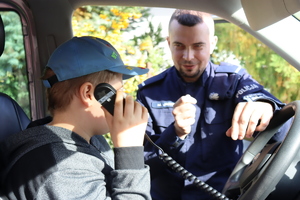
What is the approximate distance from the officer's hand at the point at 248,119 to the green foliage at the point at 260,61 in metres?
3.05

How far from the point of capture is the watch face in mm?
1604

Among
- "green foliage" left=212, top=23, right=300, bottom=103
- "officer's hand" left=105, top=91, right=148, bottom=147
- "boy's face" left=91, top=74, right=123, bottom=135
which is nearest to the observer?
"officer's hand" left=105, top=91, right=148, bottom=147

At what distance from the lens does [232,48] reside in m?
5.71

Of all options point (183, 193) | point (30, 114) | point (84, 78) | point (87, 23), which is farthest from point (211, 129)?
point (87, 23)

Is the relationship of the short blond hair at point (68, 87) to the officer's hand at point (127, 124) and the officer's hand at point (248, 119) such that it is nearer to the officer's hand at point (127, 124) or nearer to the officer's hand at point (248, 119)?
the officer's hand at point (127, 124)

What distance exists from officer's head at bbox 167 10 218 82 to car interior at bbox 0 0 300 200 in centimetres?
21

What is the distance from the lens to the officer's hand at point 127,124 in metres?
1.54

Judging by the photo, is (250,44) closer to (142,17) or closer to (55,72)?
(142,17)

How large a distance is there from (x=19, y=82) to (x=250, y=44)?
3.56 metres

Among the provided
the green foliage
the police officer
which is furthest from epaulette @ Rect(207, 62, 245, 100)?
the green foliage

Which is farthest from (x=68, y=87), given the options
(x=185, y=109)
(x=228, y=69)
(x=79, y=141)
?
(x=228, y=69)

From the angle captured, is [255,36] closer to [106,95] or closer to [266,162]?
[266,162]

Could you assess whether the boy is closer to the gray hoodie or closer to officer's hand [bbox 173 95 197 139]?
the gray hoodie

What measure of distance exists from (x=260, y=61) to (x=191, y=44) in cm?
322
